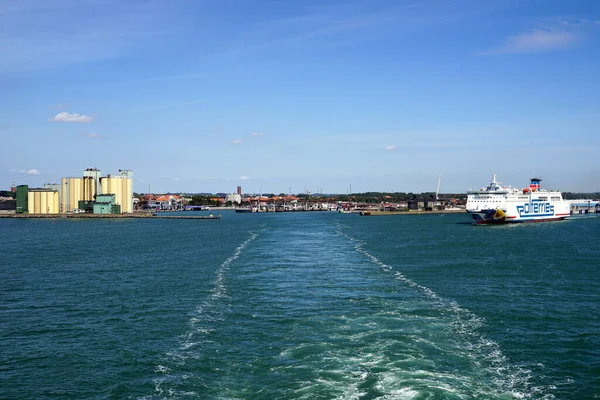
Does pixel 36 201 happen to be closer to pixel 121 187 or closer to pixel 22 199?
pixel 22 199

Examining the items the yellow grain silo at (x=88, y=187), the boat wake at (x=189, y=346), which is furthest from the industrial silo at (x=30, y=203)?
the boat wake at (x=189, y=346)

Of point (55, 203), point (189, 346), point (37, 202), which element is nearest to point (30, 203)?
point (37, 202)

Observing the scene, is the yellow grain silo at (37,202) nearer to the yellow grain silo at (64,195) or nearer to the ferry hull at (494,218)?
the yellow grain silo at (64,195)

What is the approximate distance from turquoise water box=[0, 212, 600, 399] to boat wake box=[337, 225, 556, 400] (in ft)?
0.16

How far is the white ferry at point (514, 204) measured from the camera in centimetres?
7419

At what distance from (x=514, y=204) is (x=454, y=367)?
68.5 metres

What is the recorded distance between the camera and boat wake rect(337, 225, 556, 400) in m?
11.1

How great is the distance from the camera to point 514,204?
75000mm

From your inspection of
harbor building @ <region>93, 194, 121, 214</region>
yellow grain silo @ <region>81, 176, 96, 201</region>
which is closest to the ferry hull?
harbor building @ <region>93, 194, 121, 214</region>

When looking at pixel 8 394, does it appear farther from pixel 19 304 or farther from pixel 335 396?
pixel 19 304

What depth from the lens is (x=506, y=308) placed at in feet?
62.3

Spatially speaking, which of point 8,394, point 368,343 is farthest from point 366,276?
point 8,394

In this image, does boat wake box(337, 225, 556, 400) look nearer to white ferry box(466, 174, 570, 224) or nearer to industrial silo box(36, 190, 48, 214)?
white ferry box(466, 174, 570, 224)

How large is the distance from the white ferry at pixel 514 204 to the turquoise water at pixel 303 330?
44.3m
